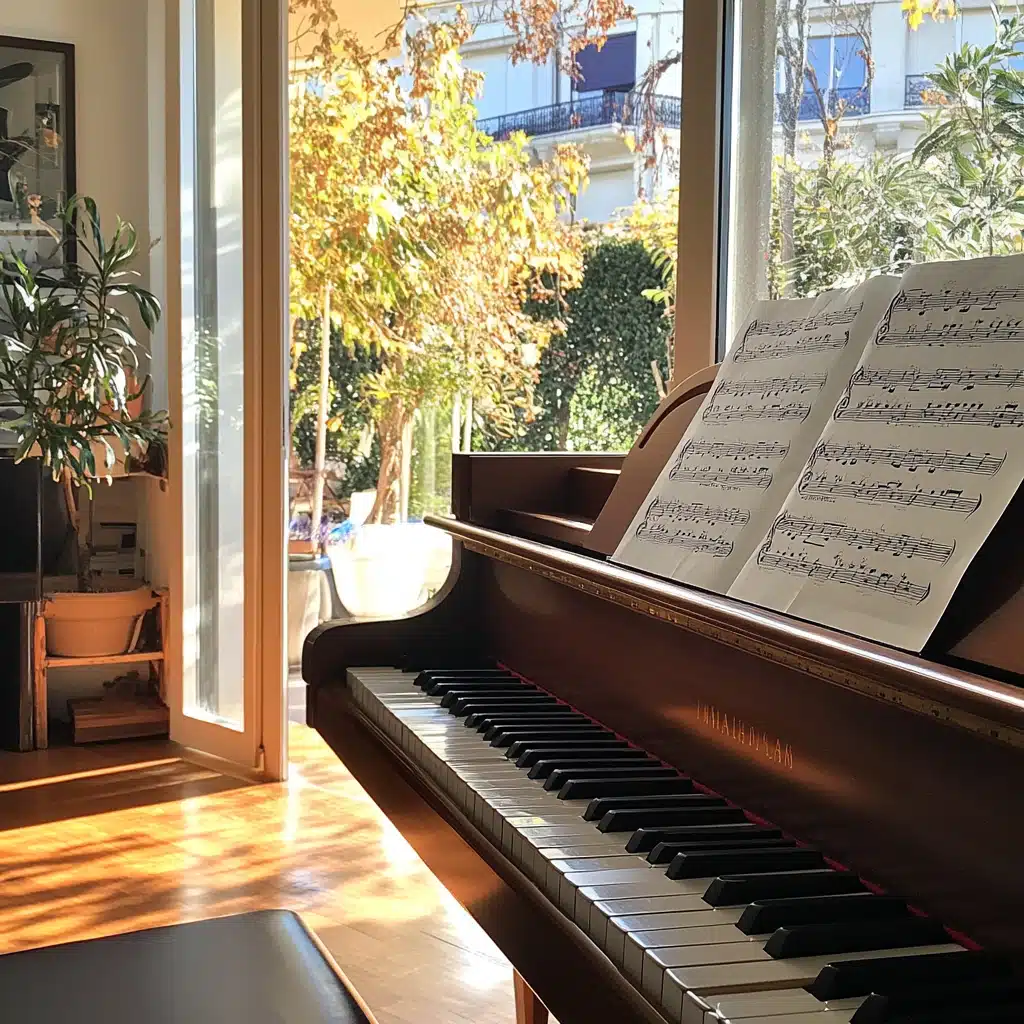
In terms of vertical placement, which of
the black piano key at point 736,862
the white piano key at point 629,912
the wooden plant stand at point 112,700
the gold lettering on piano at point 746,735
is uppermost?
the gold lettering on piano at point 746,735

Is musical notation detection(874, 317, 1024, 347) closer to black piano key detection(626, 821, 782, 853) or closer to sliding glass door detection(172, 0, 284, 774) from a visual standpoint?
black piano key detection(626, 821, 782, 853)

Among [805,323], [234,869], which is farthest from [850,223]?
[234,869]

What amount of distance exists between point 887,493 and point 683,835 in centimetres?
37

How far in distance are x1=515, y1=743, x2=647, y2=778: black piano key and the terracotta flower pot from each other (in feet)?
10.2

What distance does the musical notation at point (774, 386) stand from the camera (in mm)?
1374

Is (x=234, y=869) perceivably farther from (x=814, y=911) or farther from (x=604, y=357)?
(x=604, y=357)

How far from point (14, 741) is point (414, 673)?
2.75 metres

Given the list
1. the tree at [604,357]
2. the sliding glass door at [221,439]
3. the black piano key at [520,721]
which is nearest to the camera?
the black piano key at [520,721]

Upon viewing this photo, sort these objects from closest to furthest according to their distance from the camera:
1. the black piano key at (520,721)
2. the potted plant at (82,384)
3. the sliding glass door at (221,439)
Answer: the black piano key at (520,721)
the sliding glass door at (221,439)
the potted plant at (82,384)

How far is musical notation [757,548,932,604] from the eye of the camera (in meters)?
1.03

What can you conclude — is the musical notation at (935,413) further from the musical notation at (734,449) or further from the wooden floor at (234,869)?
the wooden floor at (234,869)

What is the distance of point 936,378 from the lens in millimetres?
1161

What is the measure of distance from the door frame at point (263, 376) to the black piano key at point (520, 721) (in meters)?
2.31

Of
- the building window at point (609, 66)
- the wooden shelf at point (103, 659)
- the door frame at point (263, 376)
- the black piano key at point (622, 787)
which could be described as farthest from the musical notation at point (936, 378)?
the wooden shelf at point (103, 659)
